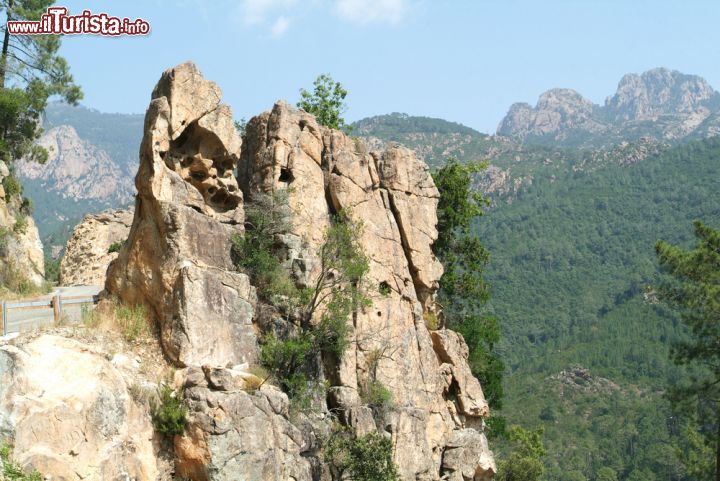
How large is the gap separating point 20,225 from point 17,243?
1520mm

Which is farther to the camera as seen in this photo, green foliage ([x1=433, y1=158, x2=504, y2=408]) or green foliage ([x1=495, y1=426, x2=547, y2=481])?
green foliage ([x1=495, y1=426, x2=547, y2=481])

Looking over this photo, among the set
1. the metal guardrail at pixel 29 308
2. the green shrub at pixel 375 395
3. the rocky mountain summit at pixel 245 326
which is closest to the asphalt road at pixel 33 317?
the metal guardrail at pixel 29 308

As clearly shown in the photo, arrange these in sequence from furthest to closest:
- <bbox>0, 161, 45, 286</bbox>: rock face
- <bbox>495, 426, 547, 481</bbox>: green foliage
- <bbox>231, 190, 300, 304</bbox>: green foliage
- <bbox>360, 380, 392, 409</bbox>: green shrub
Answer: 1. <bbox>495, 426, 547, 481</bbox>: green foliage
2. <bbox>0, 161, 45, 286</bbox>: rock face
3. <bbox>360, 380, 392, 409</bbox>: green shrub
4. <bbox>231, 190, 300, 304</bbox>: green foliage

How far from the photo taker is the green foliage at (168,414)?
20484 mm

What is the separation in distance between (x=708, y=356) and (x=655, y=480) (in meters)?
77.4

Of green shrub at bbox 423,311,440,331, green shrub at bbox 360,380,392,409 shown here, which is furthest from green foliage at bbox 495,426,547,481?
green shrub at bbox 360,380,392,409

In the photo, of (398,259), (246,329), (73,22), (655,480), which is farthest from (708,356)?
(655,480)

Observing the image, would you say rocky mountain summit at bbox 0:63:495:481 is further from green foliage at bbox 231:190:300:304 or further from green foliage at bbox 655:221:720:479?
green foliage at bbox 655:221:720:479

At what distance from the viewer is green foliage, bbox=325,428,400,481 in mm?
24703

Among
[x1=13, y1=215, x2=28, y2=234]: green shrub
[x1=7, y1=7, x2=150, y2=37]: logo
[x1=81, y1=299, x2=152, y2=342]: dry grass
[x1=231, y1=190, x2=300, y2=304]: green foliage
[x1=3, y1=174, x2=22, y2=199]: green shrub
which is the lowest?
[x1=81, y1=299, x2=152, y2=342]: dry grass

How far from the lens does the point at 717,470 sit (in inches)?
1344

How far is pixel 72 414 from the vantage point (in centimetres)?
1880

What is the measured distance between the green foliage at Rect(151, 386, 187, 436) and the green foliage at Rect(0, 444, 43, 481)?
12.2 feet

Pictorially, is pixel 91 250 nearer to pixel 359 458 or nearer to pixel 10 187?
pixel 10 187
